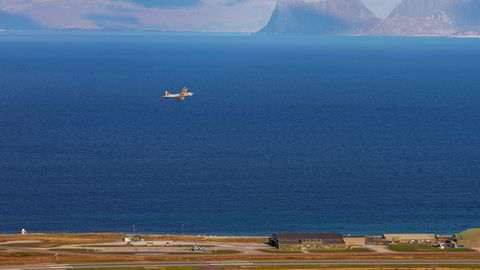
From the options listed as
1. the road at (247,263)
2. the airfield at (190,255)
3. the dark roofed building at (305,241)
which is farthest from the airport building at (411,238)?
the road at (247,263)

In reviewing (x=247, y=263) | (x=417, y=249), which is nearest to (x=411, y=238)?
(x=417, y=249)

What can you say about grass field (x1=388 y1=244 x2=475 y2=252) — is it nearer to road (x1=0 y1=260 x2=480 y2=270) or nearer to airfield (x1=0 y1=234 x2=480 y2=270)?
airfield (x1=0 y1=234 x2=480 y2=270)

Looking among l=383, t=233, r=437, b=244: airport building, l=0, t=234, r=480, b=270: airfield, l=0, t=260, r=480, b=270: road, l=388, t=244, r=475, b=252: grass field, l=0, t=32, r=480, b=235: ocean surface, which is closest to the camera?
l=0, t=260, r=480, b=270: road

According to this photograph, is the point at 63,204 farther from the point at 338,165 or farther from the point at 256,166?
the point at 338,165

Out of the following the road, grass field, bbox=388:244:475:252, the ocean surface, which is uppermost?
the ocean surface

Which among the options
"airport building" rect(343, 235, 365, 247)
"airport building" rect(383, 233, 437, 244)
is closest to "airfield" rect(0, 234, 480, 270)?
"airport building" rect(343, 235, 365, 247)

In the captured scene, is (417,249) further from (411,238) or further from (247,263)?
(247,263)
